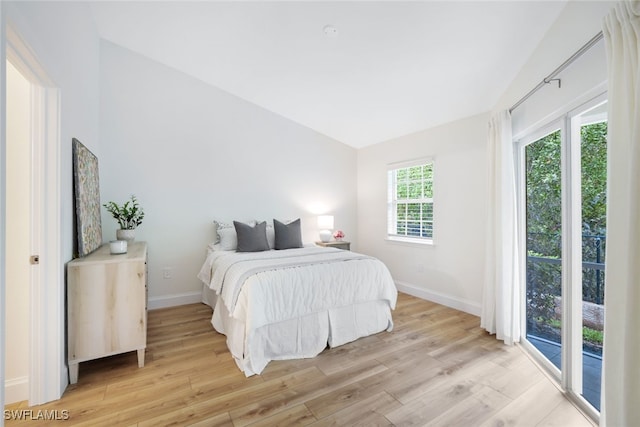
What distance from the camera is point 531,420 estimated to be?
64.2 inches

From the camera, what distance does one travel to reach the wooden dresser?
1.92 metres

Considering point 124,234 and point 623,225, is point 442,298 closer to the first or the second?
point 623,225

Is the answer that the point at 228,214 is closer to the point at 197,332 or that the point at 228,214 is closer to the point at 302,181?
the point at 302,181

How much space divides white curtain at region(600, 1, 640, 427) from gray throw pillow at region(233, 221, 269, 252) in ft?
9.75

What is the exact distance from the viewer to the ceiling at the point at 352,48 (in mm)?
2131

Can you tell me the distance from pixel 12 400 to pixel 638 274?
3.33 meters

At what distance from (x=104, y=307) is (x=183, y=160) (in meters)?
2.12

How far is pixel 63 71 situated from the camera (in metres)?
1.95

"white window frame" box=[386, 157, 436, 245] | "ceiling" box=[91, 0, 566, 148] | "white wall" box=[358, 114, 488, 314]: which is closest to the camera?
"ceiling" box=[91, 0, 566, 148]

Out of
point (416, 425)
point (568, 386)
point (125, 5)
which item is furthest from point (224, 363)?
point (125, 5)

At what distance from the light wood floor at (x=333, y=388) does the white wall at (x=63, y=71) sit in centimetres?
43

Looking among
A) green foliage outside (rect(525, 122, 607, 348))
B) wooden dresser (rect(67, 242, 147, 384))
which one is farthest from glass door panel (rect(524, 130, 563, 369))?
wooden dresser (rect(67, 242, 147, 384))

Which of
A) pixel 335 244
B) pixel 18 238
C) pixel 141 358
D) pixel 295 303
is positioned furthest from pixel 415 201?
pixel 18 238

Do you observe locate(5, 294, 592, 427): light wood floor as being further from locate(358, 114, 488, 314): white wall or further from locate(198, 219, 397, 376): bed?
locate(358, 114, 488, 314): white wall
